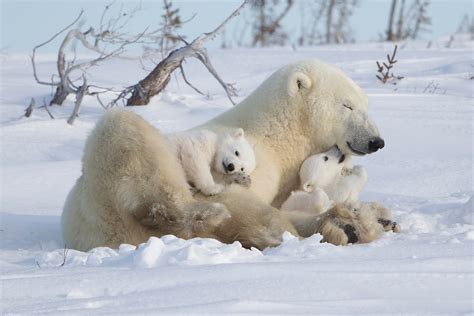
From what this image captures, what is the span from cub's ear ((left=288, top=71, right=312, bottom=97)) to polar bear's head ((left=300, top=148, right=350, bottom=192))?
1.37ft

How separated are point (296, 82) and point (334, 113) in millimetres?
302

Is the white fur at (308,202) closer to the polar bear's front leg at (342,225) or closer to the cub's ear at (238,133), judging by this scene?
the polar bear's front leg at (342,225)

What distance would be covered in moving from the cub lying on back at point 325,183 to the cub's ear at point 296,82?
419 millimetres

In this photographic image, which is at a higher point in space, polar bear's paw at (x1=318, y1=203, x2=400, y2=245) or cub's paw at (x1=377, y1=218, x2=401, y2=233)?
polar bear's paw at (x1=318, y1=203, x2=400, y2=245)

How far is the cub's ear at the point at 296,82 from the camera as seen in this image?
5574 mm

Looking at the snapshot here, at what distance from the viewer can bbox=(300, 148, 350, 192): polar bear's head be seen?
5.48 meters

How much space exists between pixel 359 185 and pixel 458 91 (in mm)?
5547

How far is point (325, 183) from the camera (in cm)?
557

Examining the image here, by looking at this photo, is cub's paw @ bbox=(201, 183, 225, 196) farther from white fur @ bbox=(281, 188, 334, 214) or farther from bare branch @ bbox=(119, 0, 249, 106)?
bare branch @ bbox=(119, 0, 249, 106)

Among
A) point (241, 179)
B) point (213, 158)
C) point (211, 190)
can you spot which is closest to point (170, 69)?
point (213, 158)

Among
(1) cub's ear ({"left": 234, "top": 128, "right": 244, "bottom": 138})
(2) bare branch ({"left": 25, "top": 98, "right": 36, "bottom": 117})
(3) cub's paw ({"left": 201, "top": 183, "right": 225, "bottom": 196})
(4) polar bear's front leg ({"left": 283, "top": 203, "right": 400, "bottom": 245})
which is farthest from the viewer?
(2) bare branch ({"left": 25, "top": 98, "right": 36, "bottom": 117})

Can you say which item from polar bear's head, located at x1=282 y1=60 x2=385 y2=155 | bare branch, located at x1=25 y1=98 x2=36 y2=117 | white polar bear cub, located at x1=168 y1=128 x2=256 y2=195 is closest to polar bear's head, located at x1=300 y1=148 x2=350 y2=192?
polar bear's head, located at x1=282 y1=60 x2=385 y2=155

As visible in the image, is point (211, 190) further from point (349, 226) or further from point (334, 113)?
point (334, 113)

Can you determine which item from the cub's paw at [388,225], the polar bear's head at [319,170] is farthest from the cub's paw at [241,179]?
the cub's paw at [388,225]
